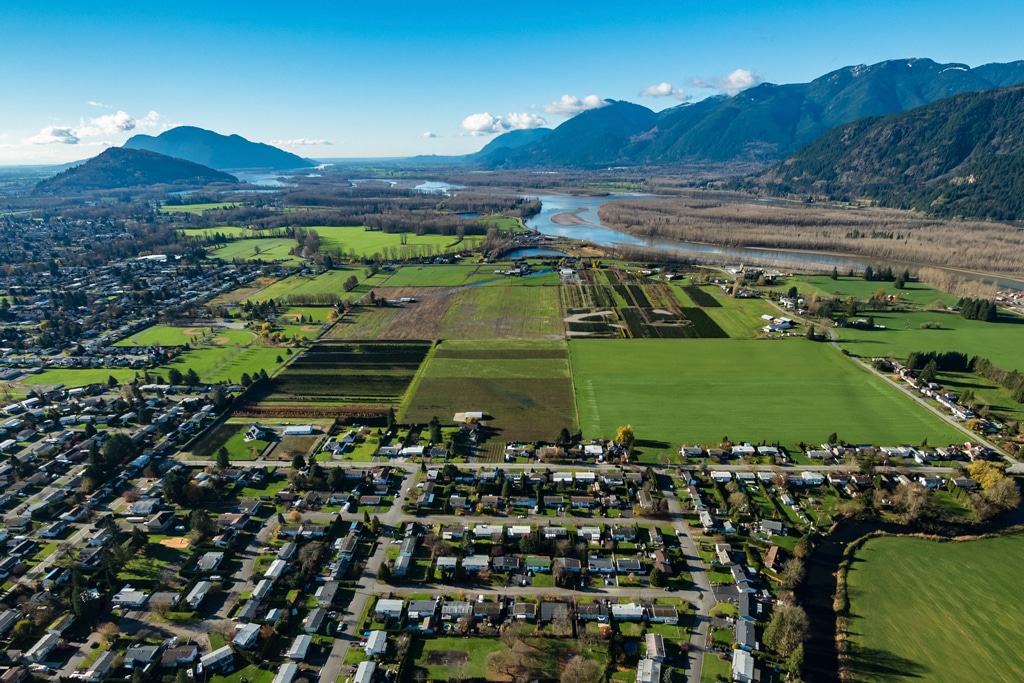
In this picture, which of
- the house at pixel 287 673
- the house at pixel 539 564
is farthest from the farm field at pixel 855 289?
the house at pixel 287 673

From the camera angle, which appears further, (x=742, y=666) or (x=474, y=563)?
(x=474, y=563)

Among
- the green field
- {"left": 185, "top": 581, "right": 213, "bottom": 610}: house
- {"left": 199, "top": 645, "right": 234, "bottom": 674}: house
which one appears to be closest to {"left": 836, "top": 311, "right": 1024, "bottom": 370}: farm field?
{"left": 199, "top": 645, "right": 234, "bottom": 674}: house

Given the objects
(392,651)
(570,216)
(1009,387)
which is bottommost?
(392,651)

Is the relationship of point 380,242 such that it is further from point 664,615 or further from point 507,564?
point 664,615

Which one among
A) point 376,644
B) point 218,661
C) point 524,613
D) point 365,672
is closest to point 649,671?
point 524,613

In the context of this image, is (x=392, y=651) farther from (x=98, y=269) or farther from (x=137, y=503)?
(x=98, y=269)

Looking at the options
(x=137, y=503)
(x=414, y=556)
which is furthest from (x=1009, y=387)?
(x=137, y=503)

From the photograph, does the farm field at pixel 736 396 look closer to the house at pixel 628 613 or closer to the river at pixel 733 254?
the house at pixel 628 613
